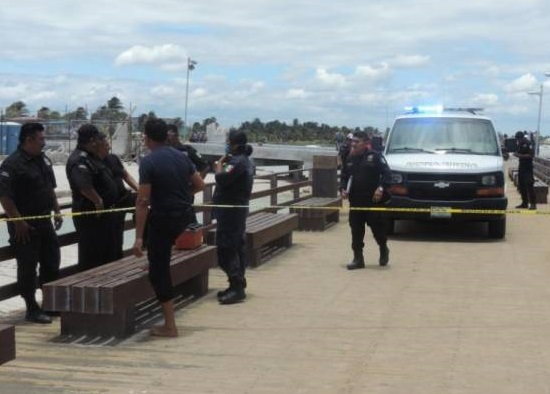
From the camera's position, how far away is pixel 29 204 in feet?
22.8

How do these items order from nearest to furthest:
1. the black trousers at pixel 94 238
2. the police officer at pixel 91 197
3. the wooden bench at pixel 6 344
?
the wooden bench at pixel 6 344, the police officer at pixel 91 197, the black trousers at pixel 94 238

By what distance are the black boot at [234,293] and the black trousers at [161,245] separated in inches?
59.9

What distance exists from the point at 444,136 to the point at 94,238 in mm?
7900

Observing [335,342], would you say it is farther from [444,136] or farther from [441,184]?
[444,136]

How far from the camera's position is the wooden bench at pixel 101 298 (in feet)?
20.2

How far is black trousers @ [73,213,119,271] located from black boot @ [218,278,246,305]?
1.18 m

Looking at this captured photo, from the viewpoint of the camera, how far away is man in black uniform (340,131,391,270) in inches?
393

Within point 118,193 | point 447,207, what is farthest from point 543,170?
point 118,193

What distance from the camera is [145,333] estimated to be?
21.9 ft

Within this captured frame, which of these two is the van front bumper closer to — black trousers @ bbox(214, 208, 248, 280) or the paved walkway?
the paved walkway

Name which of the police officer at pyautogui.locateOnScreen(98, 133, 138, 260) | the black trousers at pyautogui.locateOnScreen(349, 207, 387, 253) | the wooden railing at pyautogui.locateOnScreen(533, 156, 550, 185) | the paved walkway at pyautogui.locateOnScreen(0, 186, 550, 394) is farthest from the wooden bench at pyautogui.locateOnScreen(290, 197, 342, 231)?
the wooden railing at pyautogui.locateOnScreen(533, 156, 550, 185)

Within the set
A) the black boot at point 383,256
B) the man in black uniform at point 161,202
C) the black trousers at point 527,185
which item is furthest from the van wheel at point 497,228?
the man in black uniform at point 161,202

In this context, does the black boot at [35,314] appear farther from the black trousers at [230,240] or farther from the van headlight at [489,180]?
the van headlight at [489,180]

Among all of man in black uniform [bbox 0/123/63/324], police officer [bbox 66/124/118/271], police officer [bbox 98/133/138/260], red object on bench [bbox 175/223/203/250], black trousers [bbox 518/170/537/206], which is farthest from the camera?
black trousers [bbox 518/170/537/206]
